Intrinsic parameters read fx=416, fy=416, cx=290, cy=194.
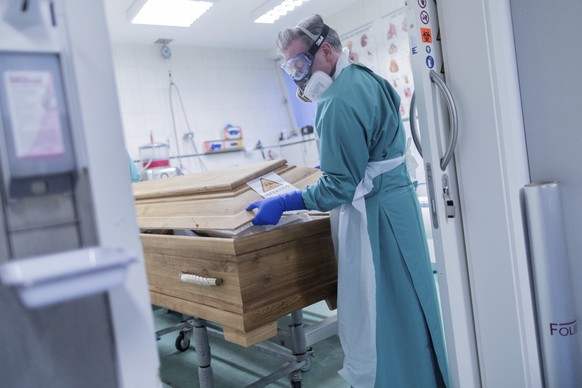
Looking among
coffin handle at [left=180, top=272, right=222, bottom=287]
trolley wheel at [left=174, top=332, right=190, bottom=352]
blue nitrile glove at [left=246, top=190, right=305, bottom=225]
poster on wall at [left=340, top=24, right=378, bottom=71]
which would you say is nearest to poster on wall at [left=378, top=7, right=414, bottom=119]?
poster on wall at [left=340, top=24, right=378, bottom=71]

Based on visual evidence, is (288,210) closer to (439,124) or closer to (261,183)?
(261,183)

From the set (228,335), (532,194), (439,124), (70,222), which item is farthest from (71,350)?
(532,194)

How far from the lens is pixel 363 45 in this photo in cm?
495

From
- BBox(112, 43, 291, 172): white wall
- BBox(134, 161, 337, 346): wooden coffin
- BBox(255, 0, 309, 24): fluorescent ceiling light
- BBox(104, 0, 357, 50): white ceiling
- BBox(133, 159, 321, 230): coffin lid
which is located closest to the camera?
BBox(134, 161, 337, 346): wooden coffin

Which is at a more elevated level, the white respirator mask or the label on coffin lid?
the white respirator mask

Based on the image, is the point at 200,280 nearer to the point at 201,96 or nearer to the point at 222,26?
the point at 222,26

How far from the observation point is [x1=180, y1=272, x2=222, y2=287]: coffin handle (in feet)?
4.35

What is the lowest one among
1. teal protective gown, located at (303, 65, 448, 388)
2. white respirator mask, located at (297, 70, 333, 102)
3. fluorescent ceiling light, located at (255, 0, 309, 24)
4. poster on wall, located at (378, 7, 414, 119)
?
teal protective gown, located at (303, 65, 448, 388)

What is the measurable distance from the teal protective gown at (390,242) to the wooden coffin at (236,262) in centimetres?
17

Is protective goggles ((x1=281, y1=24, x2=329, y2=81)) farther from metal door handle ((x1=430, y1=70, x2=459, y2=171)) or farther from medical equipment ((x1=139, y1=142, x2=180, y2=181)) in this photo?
medical equipment ((x1=139, y1=142, x2=180, y2=181))

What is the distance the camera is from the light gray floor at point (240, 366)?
2.37m

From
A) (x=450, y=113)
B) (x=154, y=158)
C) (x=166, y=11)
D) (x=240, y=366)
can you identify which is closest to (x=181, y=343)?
(x=240, y=366)

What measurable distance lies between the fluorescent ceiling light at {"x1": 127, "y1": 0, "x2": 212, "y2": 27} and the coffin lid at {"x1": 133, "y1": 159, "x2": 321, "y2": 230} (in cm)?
272

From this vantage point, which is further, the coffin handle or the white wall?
the white wall
